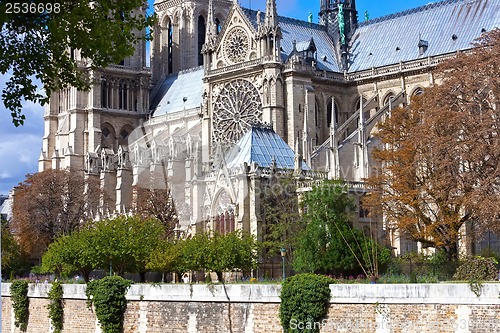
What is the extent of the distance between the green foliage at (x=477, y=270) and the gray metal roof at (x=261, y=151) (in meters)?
17.3

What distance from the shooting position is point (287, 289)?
97.4 feet

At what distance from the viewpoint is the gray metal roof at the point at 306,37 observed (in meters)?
69.7

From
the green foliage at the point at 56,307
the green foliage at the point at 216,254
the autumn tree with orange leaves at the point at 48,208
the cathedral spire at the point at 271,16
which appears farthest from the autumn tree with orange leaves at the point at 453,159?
the autumn tree with orange leaves at the point at 48,208

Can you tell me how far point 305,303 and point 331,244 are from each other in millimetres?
12743

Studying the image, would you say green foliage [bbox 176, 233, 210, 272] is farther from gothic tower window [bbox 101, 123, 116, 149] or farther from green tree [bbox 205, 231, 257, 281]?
gothic tower window [bbox 101, 123, 116, 149]

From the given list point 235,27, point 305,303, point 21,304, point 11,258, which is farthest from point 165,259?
point 235,27

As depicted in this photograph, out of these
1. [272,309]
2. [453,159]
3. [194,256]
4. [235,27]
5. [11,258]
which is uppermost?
[235,27]

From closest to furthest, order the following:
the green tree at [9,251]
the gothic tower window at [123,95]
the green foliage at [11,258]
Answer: the green tree at [9,251] → the green foliage at [11,258] → the gothic tower window at [123,95]

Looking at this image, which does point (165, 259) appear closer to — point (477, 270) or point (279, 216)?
point (279, 216)

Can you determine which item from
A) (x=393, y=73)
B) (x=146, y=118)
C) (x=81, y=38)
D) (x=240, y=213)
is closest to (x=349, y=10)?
(x=393, y=73)

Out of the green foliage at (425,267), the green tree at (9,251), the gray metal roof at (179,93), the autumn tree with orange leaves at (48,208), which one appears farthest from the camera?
the gray metal roof at (179,93)

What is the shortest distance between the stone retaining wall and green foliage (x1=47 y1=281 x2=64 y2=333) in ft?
1.07

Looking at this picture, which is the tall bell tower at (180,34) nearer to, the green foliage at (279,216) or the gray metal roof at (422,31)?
the gray metal roof at (422,31)

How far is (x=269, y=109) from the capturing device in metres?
64.7
